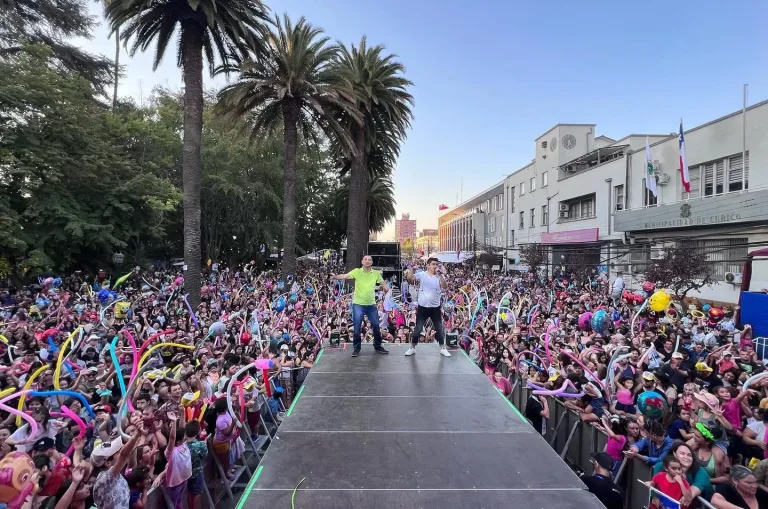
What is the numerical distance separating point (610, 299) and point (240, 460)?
18.2 metres

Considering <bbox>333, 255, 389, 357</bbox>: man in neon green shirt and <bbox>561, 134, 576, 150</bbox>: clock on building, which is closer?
<bbox>333, 255, 389, 357</bbox>: man in neon green shirt

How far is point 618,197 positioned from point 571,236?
5426 millimetres

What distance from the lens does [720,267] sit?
21656 mm

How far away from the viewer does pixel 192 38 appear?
1633cm

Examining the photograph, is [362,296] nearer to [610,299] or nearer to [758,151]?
[610,299]

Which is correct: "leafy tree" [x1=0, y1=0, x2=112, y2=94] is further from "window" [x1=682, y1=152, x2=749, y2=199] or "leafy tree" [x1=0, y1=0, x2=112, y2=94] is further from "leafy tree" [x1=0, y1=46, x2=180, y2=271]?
"window" [x1=682, y1=152, x2=749, y2=199]

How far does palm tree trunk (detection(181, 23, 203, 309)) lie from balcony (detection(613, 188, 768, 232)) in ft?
75.8

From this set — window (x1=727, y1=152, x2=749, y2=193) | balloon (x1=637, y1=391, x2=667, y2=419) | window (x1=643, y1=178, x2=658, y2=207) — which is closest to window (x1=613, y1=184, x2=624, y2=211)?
window (x1=643, y1=178, x2=658, y2=207)

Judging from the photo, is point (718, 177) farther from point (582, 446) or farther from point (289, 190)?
point (582, 446)

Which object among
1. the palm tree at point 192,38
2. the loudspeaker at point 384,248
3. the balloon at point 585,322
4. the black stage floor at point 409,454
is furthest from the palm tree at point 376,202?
the black stage floor at point 409,454

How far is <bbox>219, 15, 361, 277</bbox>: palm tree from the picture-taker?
763 inches

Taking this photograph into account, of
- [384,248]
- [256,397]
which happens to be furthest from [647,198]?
[256,397]

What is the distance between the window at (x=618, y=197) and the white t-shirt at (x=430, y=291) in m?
28.2

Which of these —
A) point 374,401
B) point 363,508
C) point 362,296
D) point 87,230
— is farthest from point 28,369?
point 87,230
